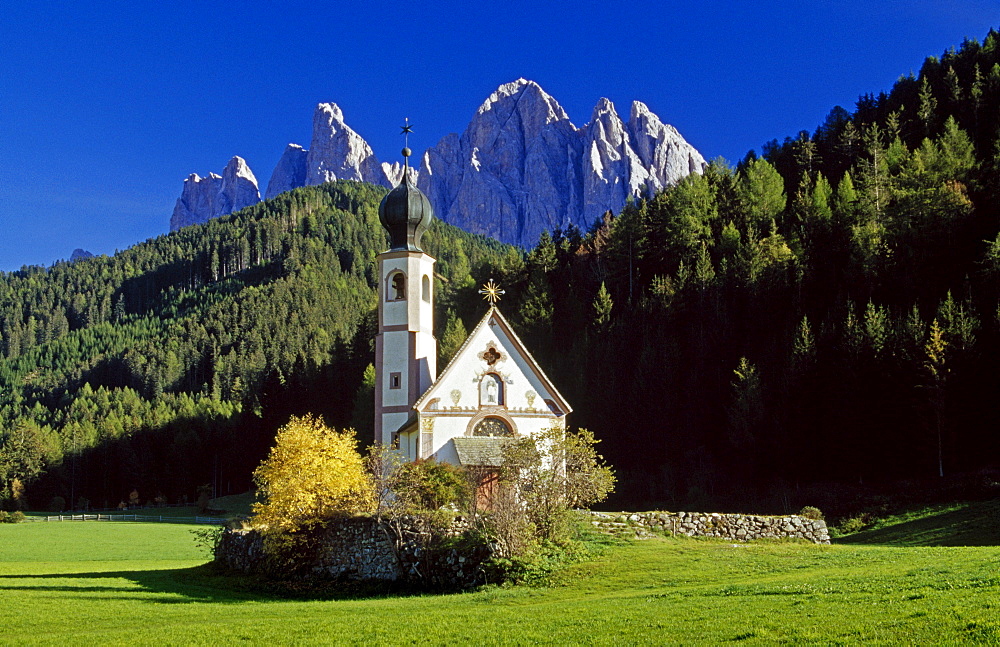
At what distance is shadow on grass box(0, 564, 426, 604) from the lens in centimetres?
2470

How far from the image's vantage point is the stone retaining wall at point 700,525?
28094 mm

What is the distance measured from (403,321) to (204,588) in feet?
60.8

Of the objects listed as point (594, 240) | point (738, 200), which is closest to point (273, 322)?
point (594, 240)

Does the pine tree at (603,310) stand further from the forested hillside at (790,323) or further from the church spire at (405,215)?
the church spire at (405,215)

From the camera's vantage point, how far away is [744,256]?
6028cm

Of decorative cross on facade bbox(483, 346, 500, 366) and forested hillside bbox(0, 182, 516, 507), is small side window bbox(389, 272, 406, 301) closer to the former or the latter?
decorative cross on facade bbox(483, 346, 500, 366)

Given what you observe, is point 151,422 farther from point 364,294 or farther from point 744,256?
point 744,256

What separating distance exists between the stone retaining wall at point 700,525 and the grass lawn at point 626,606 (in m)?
1.14

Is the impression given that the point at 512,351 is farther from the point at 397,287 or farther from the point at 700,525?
the point at 700,525

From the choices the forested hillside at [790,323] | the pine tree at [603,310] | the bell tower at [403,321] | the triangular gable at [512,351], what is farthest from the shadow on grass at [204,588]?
the pine tree at [603,310]

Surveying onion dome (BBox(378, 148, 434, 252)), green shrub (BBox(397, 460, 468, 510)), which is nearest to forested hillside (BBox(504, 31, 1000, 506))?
onion dome (BBox(378, 148, 434, 252))

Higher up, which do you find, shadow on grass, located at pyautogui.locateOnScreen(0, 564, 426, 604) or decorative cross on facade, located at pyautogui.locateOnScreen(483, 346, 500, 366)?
decorative cross on facade, located at pyautogui.locateOnScreen(483, 346, 500, 366)

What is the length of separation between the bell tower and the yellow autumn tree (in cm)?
1372

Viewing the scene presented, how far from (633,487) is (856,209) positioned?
22.8 m
